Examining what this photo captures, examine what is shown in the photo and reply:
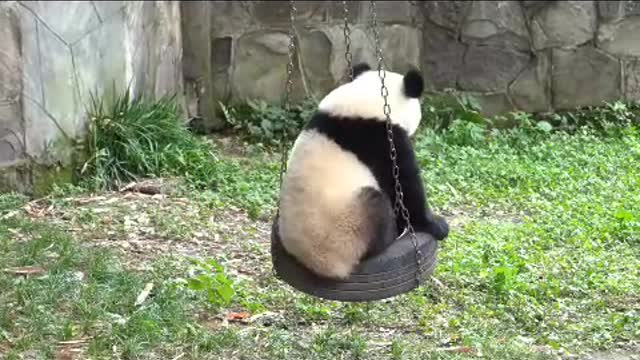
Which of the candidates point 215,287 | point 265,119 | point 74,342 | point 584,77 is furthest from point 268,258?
point 584,77

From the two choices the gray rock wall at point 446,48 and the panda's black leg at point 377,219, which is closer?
the panda's black leg at point 377,219

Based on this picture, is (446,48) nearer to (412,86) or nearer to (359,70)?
(359,70)

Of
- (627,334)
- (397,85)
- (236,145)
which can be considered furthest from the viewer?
(236,145)

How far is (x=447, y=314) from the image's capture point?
468 cm

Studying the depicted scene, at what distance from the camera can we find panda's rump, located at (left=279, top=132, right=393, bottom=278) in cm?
380

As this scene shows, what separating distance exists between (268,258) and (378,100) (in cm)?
173

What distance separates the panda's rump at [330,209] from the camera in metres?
3.80

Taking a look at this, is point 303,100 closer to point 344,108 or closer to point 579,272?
point 579,272

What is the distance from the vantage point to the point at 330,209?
12.4 feet

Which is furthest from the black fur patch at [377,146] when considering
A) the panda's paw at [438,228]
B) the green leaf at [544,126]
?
the green leaf at [544,126]

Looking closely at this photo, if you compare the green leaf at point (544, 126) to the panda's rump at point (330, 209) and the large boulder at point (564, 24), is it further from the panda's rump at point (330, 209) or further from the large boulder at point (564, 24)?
the panda's rump at point (330, 209)

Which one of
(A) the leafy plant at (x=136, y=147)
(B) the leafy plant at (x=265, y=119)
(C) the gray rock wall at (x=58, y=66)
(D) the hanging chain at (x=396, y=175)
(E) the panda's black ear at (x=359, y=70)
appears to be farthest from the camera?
(B) the leafy plant at (x=265, y=119)

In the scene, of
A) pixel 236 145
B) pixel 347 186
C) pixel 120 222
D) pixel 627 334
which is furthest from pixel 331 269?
pixel 236 145

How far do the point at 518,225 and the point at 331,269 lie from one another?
248 cm
